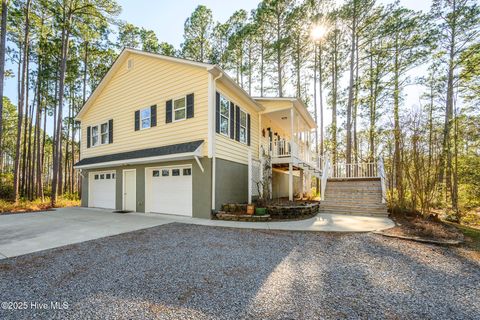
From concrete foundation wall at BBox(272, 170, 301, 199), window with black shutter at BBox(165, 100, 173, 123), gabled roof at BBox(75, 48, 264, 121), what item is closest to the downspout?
gabled roof at BBox(75, 48, 264, 121)

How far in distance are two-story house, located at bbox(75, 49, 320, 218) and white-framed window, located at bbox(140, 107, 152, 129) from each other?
5 centimetres

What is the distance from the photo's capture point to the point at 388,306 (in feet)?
8.11

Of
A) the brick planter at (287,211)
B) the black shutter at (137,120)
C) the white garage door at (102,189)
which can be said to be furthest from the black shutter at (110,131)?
the brick planter at (287,211)

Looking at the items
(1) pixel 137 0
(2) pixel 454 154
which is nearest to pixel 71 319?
(1) pixel 137 0

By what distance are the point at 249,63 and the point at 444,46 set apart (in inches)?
502

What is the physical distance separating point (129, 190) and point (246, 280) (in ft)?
30.5

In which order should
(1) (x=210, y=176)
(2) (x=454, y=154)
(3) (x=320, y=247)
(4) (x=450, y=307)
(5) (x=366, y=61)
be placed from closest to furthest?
(4) (x=450, y=307)
(3) (x=320, y=247)
(1) (x=210, y=176)
(2) (x=454, y=154)
(5) (x=366, y=61)

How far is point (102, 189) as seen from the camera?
11977mm

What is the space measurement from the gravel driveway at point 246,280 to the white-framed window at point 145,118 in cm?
623

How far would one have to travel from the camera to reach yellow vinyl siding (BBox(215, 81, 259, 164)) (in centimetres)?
853

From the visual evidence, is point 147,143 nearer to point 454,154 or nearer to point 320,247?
point 320,247

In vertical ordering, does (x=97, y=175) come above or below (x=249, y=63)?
below

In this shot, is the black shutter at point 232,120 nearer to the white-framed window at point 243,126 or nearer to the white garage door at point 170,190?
the white-framed window at point 243,126

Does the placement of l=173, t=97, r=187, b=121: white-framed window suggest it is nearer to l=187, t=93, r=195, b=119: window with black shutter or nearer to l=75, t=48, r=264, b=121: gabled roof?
l=187, t=93, r=195, b=119: window with black shutter
